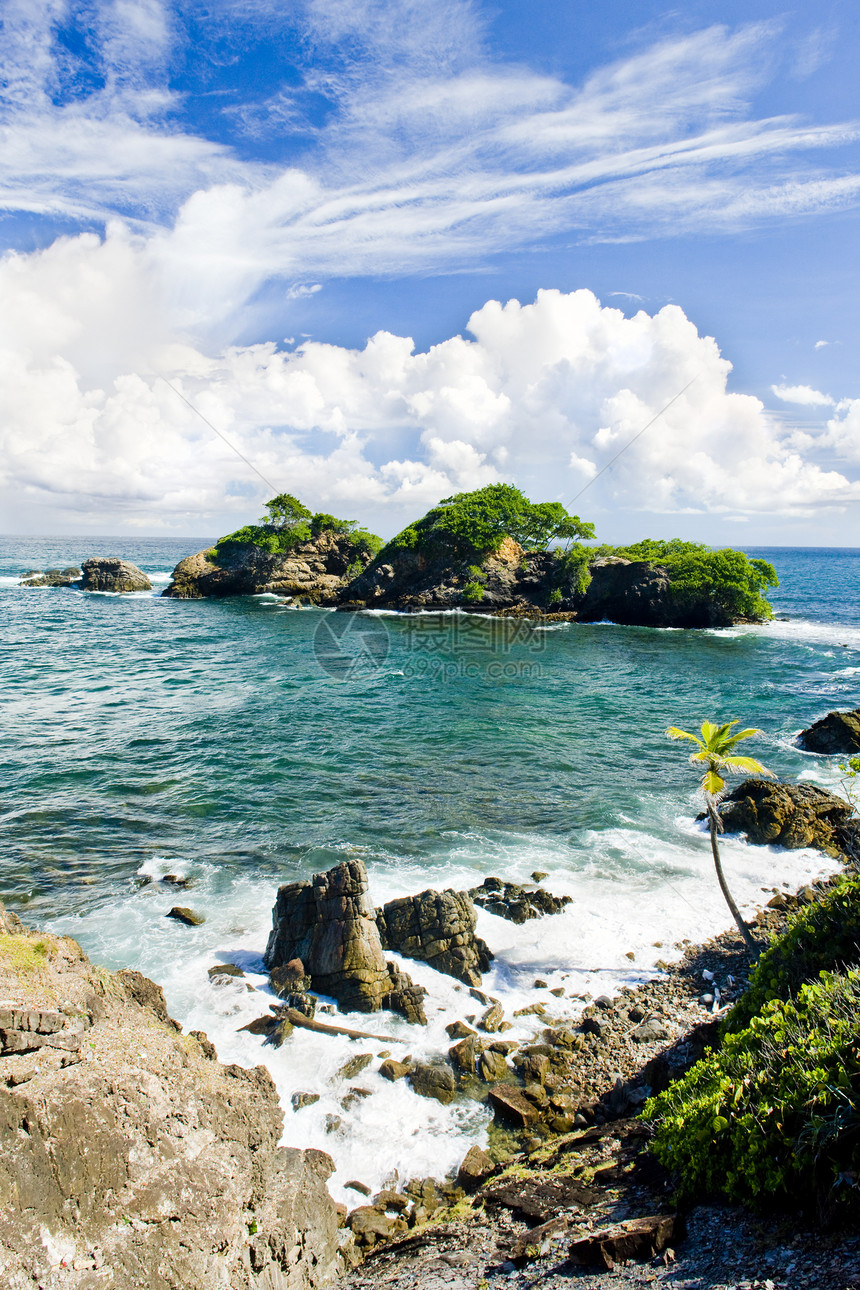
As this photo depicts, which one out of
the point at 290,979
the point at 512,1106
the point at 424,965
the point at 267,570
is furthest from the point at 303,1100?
the point at 267,570

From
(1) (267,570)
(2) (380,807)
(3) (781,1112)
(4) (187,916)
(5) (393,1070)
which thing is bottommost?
(5) (393,1070)

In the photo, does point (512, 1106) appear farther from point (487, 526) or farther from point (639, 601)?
point (487, 526)

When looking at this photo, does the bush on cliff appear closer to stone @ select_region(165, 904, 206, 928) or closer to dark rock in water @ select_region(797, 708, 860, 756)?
dark rock in water @ select_region(797, 708, 860, 756)

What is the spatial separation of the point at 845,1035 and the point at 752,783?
766 inches

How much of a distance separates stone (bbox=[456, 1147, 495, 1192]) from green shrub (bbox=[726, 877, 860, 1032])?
542 centimetres

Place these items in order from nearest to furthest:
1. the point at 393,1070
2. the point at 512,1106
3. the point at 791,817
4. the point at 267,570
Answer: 1. the point at 512,1106
2. the point at 393,1070
3. the point at 791,817
4. the point at 267,570

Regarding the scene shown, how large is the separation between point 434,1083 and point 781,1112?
7.94 m

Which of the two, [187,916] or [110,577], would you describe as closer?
[187,916]

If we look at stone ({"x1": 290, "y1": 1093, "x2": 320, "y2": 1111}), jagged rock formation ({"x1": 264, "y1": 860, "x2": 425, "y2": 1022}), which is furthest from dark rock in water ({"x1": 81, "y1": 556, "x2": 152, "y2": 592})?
stone ({"x1": 290, "y1": 1093, "x2": 320, "y2": 1111})

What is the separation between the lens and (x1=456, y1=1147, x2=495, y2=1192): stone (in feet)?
36.9

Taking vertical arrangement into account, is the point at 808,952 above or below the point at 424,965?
above

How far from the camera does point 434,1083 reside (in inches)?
526

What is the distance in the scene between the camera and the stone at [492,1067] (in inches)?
541

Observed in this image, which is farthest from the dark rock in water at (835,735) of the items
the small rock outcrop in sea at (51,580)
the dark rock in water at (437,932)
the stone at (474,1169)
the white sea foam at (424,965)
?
the small rock outcrop in sea at (51,580)
